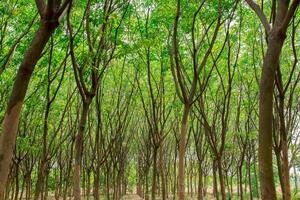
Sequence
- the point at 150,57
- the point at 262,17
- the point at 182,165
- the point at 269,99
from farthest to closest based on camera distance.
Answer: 1. the point at 150,57
2. the point at 182,165
3. the point at 262,17
4. the point at 269,99

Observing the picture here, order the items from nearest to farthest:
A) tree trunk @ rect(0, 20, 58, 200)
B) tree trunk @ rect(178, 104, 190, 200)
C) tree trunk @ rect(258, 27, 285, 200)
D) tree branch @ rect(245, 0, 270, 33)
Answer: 1. tree trunk @ rect(0, 20, 58, 200)
2. tree trunk @ rect(258, 27, 285, 200)
3. tree branch @ rect(245, 0, 270, 33)
4. tree trunk @ rect(178, 104, 190, 200)

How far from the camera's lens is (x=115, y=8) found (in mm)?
9742

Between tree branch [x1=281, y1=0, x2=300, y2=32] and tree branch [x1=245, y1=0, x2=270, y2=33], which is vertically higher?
tree branch [x1=245, y1=0, x2=270, y2=33]

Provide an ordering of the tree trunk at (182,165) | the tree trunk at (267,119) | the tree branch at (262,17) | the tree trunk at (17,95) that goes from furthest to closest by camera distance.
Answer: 1. the tree trunk at (182,165)
2. the tree branch at (262,17)
3. the tree trunk at (267,119)
4. the tree trunk at (17,95)

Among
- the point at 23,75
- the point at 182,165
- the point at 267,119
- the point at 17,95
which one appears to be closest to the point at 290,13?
the point at 267,119

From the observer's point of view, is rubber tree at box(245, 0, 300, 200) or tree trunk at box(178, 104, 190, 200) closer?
rubber tree at box(245, 0, 300, 200)

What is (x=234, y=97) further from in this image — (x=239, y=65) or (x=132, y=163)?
(x=132, y=163)

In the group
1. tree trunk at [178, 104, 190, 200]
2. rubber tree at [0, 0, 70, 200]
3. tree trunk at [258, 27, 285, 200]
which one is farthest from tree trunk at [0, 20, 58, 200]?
tree trunk at [178, 104, 190, 200]

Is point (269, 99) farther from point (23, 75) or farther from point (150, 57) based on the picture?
point (150, 57)

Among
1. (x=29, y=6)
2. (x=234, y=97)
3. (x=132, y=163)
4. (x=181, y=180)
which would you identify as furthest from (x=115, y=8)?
(x=132, y=163)

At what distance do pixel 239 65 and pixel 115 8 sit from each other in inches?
324

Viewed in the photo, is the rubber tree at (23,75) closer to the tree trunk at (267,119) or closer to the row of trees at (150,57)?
the row of trees at (150,57)

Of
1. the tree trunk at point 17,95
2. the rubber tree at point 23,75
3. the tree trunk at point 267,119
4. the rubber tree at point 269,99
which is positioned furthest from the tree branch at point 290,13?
the tree trunk at point 17,95

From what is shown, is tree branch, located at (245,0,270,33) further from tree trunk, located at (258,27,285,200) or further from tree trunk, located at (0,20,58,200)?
tree trunk, located at (0,20,58,200)
